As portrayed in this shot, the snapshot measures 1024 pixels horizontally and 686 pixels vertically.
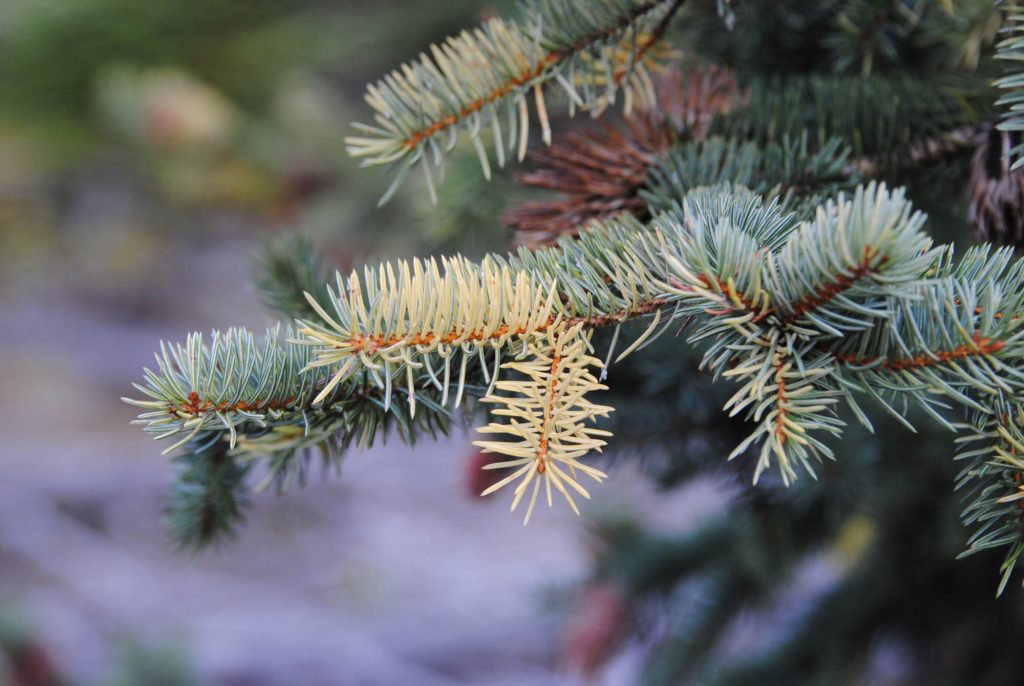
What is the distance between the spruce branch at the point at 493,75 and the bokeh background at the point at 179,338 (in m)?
0.22

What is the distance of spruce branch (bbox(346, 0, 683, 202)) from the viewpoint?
1.18 feet

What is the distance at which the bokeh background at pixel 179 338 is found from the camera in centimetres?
125

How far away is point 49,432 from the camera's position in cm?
232

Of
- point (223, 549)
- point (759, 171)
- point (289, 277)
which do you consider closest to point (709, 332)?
point (759, 171)

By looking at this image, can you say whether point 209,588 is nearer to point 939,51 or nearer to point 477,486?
point 477,486

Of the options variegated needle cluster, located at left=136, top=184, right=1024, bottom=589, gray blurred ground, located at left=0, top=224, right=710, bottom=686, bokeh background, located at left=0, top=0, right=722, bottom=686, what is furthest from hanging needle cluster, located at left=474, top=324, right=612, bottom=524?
gray blurred ground, located at left=0, top=224, right=710, bottom=686

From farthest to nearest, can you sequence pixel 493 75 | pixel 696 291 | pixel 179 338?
pixel 179 338
pixel 493 75
pixel 696 291

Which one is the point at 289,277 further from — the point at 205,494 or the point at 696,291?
the point at 696,291

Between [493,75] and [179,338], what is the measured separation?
2.62 m

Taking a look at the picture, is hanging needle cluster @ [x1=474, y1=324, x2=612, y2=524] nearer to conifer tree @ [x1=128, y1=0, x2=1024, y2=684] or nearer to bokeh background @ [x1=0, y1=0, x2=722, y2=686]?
conifer tree @ [x1=128, y1=0, x2=1024, y2=684]

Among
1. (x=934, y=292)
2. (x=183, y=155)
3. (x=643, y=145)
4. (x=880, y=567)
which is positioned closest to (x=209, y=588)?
(x=183, y=155)

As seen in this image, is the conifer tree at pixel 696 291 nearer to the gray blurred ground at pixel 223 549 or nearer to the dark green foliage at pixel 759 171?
the dark green foliage at pixel 759 171

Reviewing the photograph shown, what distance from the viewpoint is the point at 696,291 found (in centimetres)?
25

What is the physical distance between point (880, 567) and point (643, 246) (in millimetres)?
622
